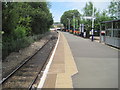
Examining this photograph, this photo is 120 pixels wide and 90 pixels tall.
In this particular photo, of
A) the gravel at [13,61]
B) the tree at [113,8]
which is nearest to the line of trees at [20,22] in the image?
the gravel at [13,61]

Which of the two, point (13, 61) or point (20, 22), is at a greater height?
point (20, 22)

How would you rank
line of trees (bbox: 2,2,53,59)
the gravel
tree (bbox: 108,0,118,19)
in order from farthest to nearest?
tree (bbox: 108,0,118,19) → line of trees (bbox: 2,2,53,59) → the gravel

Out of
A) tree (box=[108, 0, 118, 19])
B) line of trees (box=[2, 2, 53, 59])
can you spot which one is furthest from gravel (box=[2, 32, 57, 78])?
tree (box=[108, 0, 118, 19])

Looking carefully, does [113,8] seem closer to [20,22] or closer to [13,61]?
[20,22]

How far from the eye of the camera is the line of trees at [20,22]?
46.6 feet

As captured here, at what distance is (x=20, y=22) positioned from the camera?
2762 cm

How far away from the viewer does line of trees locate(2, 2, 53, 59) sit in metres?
14.2

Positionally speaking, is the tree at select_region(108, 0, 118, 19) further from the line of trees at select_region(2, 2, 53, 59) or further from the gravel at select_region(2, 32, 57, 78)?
the gravel at select_region(2, 32, 57, 78)

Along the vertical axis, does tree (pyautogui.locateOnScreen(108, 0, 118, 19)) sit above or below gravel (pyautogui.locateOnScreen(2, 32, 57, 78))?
above

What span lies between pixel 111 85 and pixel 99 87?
1.76 ft

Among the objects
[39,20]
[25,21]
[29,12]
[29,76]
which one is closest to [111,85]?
[29,76]

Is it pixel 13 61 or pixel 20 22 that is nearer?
pixel 13 61

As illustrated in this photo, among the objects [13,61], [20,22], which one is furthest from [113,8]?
[13,61]

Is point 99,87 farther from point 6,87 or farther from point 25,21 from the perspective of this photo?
point 25,21
